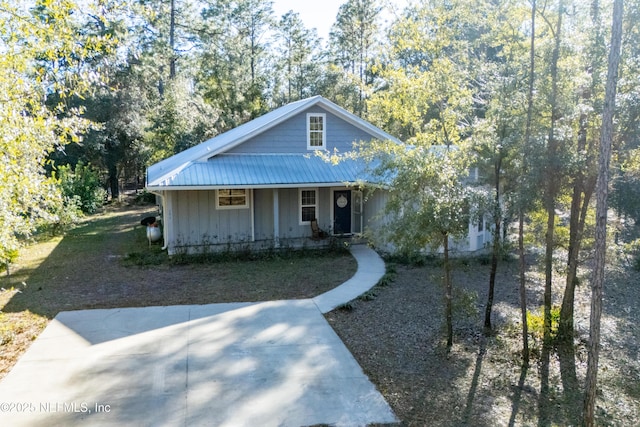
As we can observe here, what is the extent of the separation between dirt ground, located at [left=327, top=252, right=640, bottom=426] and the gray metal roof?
519 cm

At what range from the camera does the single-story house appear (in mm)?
13891

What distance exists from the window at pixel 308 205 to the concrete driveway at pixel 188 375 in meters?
7.32

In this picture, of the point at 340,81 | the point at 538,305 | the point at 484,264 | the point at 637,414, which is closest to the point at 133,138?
the point at 340,81

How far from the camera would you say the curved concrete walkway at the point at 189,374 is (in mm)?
5254

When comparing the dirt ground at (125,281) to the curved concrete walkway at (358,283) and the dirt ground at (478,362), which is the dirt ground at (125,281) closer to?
the curved concrete walkway at (358,283)

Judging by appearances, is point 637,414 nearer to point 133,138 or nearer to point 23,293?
point 23,293

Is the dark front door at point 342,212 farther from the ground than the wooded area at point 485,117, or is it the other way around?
the wooded area at point 485,117

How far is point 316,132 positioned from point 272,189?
106 inches

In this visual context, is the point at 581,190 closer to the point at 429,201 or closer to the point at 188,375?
the point at 429,201

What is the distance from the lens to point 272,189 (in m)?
15.2

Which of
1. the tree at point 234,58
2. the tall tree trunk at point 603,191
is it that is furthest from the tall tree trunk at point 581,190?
the tree at point 234,58

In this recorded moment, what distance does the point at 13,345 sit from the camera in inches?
283

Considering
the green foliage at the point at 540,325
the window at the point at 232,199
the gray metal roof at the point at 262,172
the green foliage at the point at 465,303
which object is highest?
the gray metal roof at the point at 262,172

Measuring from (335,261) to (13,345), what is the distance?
822 cm
